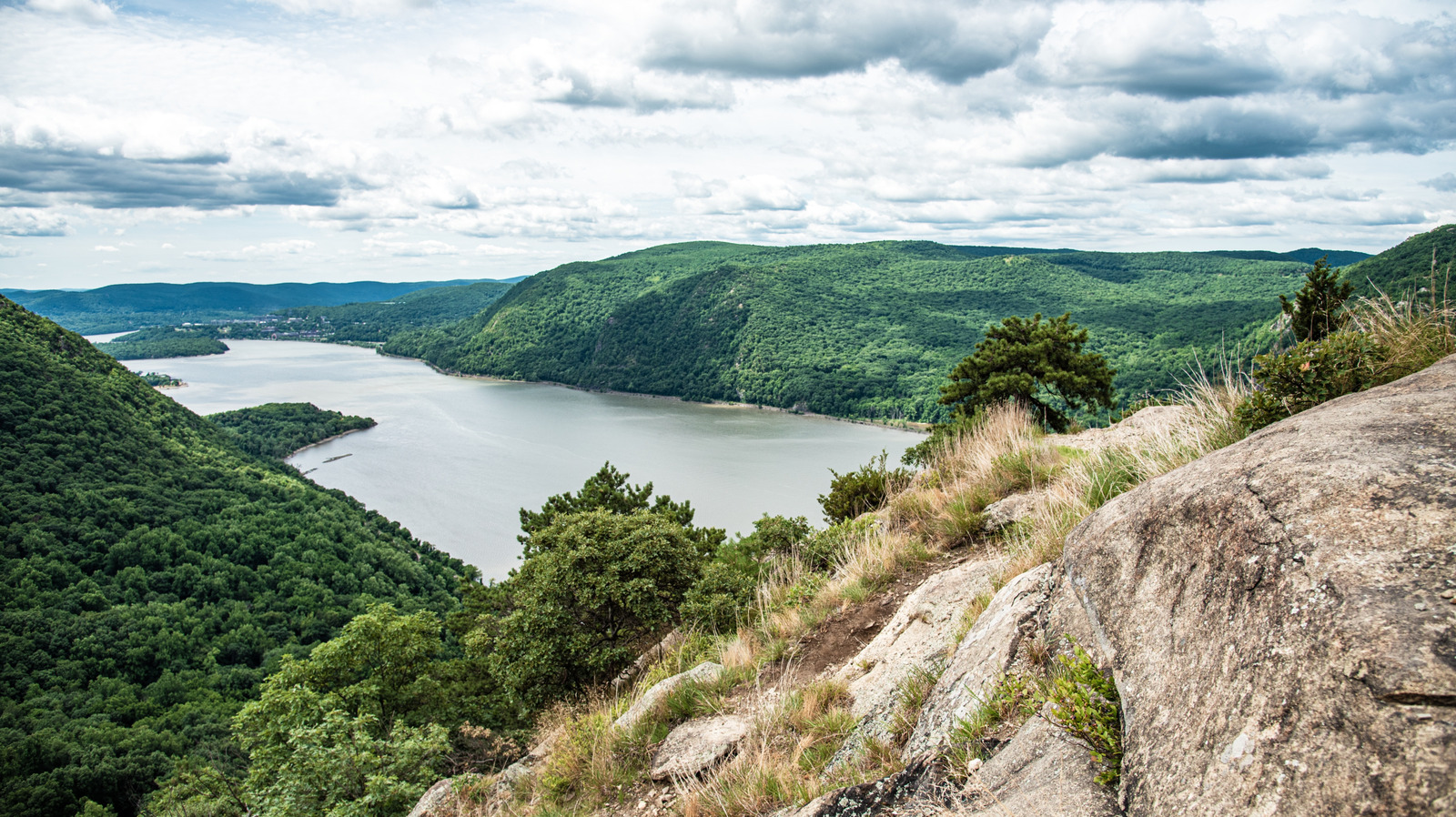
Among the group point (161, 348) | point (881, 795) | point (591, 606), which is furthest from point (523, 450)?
point (161, 348)

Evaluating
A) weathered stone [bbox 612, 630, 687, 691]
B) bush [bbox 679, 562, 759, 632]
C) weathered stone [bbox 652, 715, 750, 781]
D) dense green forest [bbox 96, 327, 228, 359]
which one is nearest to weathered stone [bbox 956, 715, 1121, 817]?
weathered stone [bbox 652, 715, 750, 781]

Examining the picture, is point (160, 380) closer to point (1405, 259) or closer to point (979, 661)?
Result: point (979, 661)

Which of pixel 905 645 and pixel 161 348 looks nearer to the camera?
pixel 905 645

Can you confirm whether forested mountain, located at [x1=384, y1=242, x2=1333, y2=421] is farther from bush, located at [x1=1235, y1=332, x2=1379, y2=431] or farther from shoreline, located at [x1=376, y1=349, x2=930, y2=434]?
bush, located at [x1=1235, y1=332, x2=1379, y2=431]

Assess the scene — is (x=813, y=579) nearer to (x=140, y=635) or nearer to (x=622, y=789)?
(x=622, y=789)

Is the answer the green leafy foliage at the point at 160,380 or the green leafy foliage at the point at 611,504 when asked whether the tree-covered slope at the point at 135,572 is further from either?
the green leafy foliage at the point at 160,380

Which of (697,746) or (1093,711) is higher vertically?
(1093,711)

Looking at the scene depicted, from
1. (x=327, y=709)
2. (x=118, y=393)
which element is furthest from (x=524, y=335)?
(x=327, y=709)
